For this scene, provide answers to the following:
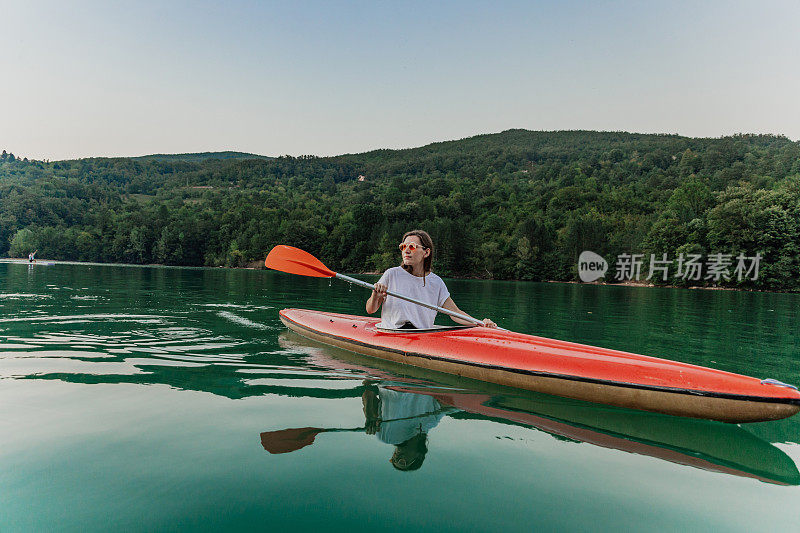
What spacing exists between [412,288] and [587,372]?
2.39 m

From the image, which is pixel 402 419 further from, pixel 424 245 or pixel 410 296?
pixel 424 245

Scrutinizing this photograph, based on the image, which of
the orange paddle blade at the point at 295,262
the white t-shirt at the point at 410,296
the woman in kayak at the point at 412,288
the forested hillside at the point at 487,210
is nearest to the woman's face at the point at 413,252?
the woman in kayak at the point at 412,288

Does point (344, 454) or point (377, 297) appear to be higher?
point (377, 297)

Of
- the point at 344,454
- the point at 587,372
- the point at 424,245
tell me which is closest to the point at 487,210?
the point at 424,245

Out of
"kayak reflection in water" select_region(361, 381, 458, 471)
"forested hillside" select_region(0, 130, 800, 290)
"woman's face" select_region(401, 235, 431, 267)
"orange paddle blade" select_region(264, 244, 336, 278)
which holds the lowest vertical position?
"kayak reflection in water" select_region(361, 381, 458, 471)

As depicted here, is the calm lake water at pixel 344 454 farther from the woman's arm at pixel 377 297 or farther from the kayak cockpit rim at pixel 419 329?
the woman's arm at pixel 377 297

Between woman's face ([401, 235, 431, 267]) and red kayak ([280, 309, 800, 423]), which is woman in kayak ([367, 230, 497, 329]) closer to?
woman's face ([401, 235, 431, 267])

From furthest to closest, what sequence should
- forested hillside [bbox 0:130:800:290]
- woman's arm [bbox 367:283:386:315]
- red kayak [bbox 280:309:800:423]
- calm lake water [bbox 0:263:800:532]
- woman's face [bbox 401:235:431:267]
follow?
forested hillside [bbox 0:130:800:290] < woman's face [bbox 401:235:431:267] < woman's arm [bbox 367:283:386:315] < red kayak [bbox 280:309:800:423] < calm lake water [bbox 0:263:800:532]

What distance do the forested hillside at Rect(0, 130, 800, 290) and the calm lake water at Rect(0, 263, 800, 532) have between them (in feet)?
162

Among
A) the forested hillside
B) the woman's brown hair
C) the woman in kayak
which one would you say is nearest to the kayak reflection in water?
the woman in kayak

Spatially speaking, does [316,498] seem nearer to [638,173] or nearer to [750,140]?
[638,173]

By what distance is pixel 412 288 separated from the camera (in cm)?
636

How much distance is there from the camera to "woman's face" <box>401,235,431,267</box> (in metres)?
6.20

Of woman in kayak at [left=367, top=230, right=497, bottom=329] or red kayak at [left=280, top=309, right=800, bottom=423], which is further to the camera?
woman in kayak at [left=367, top=230, right=497, bottom=329]
